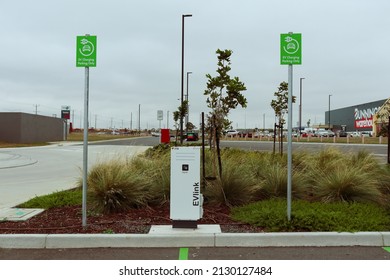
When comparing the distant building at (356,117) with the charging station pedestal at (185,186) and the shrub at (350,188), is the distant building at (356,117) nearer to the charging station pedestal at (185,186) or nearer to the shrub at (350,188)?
the shrub at (350,188)

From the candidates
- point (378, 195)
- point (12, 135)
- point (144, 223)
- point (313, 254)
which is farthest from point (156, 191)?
point (12, 135)

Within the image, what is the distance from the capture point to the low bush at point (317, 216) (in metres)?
5.88

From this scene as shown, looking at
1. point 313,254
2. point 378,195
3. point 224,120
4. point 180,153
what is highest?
point 224,120

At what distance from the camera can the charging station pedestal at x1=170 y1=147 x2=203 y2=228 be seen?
5871 millimetres

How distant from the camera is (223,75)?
9.72 m

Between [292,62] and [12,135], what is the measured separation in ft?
124

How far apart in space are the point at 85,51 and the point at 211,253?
3.57 m

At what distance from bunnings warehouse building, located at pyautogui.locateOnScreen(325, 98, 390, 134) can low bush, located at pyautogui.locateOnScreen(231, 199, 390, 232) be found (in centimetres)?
6025

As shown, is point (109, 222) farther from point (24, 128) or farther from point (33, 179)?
point (24, 128)

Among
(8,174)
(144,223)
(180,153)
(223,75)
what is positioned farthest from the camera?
(8,174)

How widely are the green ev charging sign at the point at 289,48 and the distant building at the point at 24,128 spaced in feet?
122

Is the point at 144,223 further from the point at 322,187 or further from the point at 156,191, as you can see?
the point at 322,187

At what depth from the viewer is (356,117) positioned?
81.4 m

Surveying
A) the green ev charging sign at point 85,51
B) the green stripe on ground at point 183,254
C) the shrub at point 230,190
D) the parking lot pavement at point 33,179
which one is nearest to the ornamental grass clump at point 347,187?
the shrub at point 230,190
